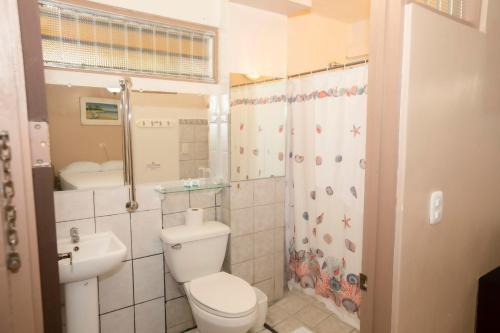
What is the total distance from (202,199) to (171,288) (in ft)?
2.04

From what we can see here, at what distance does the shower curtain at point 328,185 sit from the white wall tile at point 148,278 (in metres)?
1.12

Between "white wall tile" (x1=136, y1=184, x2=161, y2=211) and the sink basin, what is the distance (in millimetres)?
246

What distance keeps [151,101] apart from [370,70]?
1407mm

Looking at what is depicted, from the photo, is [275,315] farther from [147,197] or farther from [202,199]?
[147,197]

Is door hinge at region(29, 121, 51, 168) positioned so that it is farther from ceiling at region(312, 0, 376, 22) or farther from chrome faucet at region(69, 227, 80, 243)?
ceiling at region(312, 0, 376, 22)

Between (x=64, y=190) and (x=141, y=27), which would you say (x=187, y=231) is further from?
(x=141, y=27)

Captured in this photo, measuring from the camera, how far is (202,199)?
2236 mm

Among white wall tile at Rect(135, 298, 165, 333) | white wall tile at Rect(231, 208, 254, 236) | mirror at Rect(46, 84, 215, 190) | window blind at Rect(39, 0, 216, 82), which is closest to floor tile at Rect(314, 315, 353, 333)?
white wall tile at Rect(231, 208, 254, 236)

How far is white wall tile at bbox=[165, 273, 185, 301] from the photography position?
6.97ft

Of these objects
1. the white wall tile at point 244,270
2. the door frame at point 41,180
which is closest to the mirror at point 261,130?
the white wall tile at point 244,270

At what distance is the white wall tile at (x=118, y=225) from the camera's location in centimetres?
184

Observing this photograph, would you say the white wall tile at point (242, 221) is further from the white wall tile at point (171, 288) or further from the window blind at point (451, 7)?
the window blind at point (451, 7)

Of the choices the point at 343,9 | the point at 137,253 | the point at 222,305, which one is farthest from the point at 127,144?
the point at 343,9

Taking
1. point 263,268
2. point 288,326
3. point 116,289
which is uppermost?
point 116,289
